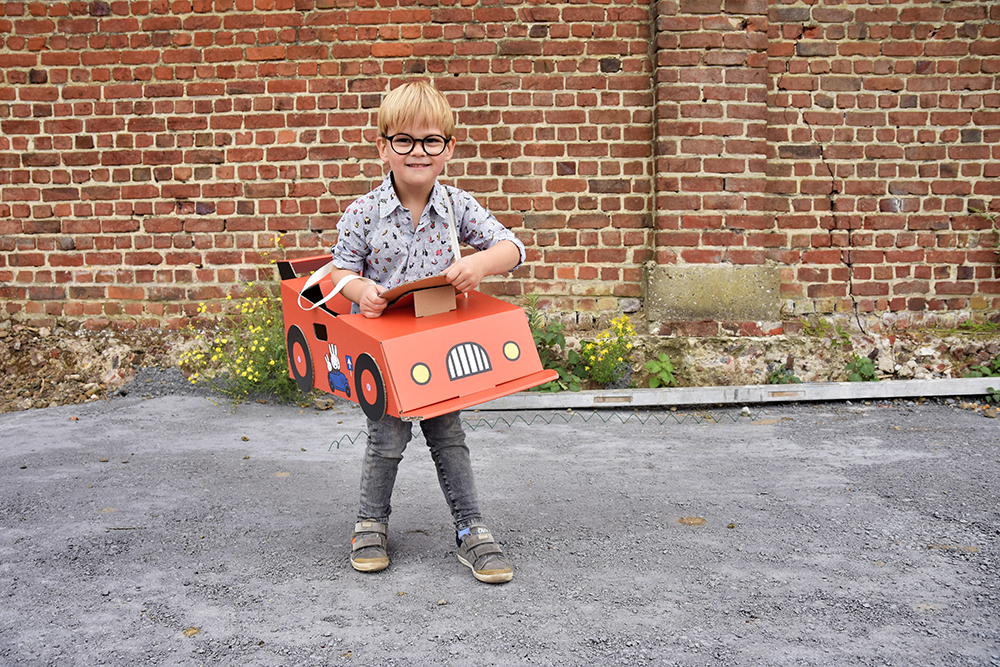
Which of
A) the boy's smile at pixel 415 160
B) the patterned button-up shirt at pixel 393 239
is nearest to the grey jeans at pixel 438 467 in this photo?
the patterned button-up shirt at pixel 393 239

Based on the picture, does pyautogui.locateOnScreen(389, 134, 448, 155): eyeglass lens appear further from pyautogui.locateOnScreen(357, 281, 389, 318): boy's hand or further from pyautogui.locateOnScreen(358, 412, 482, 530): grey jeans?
pyautogui.locateOnScreen(358, 412, 482, 530): grey jeans

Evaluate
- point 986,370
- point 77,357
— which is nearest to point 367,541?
point 77,357

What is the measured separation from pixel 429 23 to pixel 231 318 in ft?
7.68

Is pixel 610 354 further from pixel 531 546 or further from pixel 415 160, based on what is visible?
pixel 415 160

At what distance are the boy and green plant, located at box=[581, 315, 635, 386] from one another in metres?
2.27

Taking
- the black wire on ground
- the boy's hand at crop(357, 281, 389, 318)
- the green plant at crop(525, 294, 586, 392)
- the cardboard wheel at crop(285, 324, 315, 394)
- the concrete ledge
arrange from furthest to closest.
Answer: the green plant at crop(525, 294, 586, 392) < the concrete ledge < the black wire on ground < the cardboard wheel at crop(285, 324, 315, 394) < the boy's hand at crop(357, 281, 389, 318)

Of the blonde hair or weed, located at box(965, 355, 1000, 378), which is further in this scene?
weed, located at box(965, 355, 1000, 378)

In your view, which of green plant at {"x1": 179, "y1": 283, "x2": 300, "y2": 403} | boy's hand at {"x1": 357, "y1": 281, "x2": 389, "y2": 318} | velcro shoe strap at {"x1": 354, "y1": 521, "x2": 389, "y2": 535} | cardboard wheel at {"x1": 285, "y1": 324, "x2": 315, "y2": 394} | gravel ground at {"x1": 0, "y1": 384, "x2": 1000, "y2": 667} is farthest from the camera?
green plant at {"x1": 179, "y1": 283, "x2": 300, "y2": 403}

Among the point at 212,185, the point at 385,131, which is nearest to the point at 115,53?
the point at 212,185

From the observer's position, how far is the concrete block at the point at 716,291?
4.59m

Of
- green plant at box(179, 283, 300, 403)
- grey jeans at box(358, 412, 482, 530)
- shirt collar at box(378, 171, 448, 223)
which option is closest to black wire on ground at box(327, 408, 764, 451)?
green plant at box(179, 283, 300, 403)

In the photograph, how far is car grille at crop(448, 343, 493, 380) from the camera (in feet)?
6.94

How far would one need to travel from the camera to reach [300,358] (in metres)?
2.54

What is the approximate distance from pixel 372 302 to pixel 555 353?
268 centimetres
